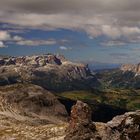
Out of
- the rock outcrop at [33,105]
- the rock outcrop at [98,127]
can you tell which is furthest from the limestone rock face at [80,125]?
the rock outcrop at [33,105]

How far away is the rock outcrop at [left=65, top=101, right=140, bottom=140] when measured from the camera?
54750 mm

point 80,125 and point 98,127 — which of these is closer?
point 80,125

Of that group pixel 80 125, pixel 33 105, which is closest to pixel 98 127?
pixel 80 125

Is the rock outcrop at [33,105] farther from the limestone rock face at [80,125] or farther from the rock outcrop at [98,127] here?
the limestone rock face at [80,125]

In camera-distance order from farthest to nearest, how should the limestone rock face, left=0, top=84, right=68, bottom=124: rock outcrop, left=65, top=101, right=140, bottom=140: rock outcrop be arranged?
left=0, top=84, right=68, bottom=124: rock outcrop < left=65, top=101, right=140, bottom=140: rock outcrop < the limestone rock face

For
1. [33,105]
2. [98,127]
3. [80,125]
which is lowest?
[98,127]

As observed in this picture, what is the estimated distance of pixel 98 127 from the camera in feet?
190

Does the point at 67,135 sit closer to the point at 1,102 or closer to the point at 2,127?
the point at 2,127

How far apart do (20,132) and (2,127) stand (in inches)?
446

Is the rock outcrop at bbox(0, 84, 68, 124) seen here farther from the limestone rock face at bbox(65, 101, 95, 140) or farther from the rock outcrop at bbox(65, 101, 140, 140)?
the limestone rock face at bbox(65, 101, 95, 140)

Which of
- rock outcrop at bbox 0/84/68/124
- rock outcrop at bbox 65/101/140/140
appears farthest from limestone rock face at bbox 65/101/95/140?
rock outcrop at bbox 0/84/68/124

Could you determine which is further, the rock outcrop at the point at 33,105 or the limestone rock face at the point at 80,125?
the rock outcrop at the point at 33,105

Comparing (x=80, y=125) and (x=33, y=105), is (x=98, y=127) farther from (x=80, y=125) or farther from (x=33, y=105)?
(x=33, y=105)

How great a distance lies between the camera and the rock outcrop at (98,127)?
54750 millimetres
